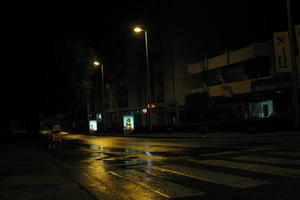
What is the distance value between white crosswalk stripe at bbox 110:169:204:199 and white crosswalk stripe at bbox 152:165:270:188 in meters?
0.82

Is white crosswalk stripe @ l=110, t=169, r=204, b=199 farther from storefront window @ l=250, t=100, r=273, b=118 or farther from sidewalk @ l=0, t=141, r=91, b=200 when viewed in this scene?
storefront window @ l=250, t=100, r=273, b=118

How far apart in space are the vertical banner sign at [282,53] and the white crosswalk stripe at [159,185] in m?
19.5

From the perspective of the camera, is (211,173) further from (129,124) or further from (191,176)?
(129,124)

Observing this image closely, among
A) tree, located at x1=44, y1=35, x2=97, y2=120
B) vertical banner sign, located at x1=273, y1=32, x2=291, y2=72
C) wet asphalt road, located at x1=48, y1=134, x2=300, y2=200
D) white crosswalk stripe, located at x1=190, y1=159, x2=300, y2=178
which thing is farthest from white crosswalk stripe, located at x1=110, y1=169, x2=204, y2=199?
tree, located at x1=44, y1=35, x2=97, y2=120

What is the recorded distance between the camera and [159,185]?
7.53m

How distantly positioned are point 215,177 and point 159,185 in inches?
54.8

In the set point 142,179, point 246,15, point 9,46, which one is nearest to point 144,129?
point 9,46

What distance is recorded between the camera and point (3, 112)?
33.5 metres

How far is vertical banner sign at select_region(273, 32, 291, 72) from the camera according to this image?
25719 mm

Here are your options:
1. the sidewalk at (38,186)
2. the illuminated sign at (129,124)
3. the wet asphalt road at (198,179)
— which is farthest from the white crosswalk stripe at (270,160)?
the illuminated sign at (129,124)

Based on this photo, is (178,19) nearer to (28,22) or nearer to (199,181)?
(28,22)

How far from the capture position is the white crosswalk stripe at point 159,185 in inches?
256

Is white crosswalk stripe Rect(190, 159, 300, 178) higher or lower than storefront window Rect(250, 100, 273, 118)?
lower

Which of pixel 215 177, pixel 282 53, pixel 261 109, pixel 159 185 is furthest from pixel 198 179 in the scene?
pixel 261 109
